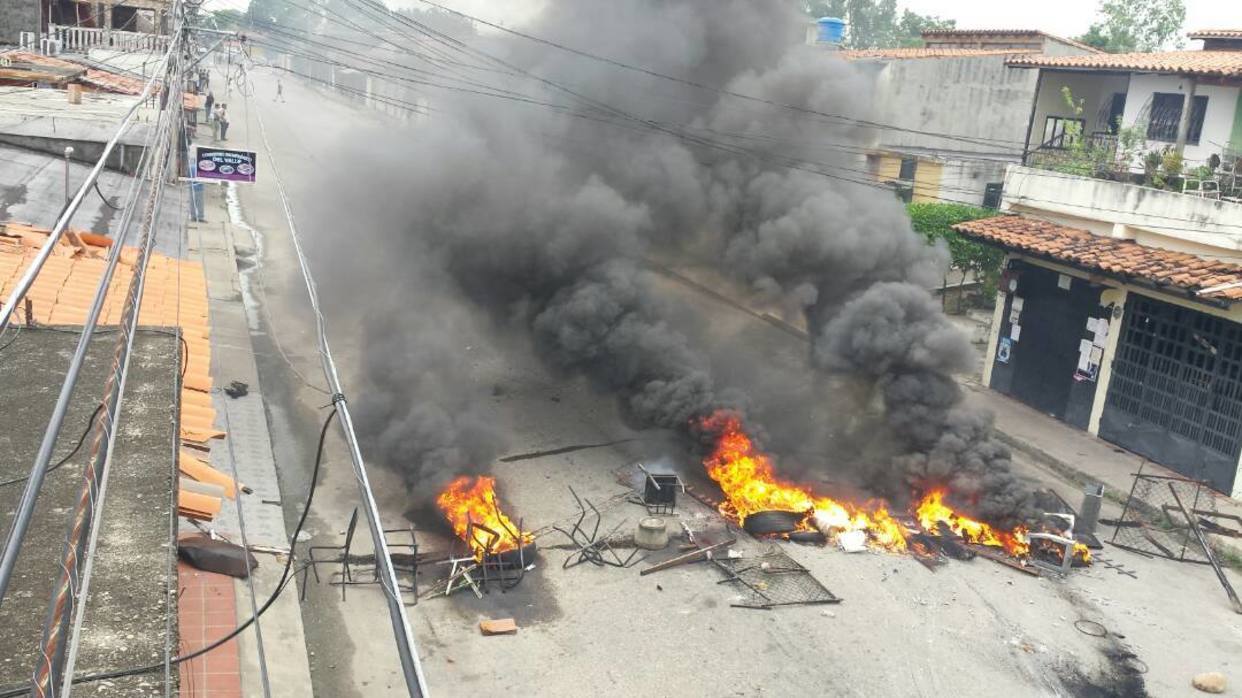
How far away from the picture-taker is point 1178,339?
14.8 metres

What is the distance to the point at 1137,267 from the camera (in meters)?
14.7

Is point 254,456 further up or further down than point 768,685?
further up

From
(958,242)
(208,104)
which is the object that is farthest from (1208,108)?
(208,104)

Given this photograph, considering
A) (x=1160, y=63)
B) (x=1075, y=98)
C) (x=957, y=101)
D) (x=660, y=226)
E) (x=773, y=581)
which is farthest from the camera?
(x=957, y=101)

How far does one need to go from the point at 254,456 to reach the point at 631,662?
162 inches

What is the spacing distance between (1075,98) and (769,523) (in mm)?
13852

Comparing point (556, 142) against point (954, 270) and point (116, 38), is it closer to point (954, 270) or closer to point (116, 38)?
point (954, 270)

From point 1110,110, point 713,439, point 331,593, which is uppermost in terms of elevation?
point 1110,110

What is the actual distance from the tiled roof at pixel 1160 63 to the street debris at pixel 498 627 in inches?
584

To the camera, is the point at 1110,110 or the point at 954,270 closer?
the point at 1110,110

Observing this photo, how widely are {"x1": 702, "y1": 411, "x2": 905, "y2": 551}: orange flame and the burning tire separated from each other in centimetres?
12

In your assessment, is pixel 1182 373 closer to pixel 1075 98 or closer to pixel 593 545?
pixel 1075 98

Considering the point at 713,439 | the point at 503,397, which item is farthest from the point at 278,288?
the point at 713,439

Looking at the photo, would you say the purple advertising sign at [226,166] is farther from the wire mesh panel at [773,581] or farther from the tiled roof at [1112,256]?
the tiled roof at [1112,256]
